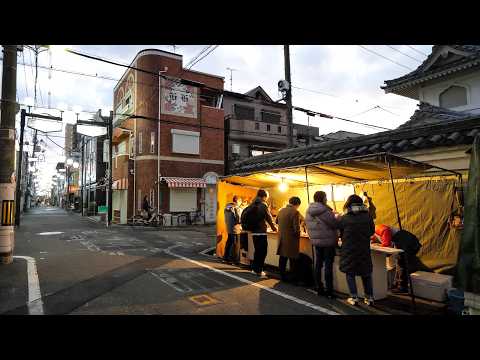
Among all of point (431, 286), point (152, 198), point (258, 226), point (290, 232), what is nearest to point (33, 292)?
point (258, 226)

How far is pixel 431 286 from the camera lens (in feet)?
19.5

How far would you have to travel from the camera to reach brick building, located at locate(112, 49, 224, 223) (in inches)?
918

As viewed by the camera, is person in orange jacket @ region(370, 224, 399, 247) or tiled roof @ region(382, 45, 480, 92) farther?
tiled roof @ region(382, 45, 480, 92)

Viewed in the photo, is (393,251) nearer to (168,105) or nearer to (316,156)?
(316,156)

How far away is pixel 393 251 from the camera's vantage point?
5770mm

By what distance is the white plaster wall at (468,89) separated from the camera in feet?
41.8

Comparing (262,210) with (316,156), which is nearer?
(262,210)

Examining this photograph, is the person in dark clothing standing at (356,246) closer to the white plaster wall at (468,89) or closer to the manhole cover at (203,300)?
the manhole cover at (203,300)

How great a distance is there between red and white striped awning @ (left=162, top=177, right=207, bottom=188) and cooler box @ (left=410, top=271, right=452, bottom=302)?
18859mm

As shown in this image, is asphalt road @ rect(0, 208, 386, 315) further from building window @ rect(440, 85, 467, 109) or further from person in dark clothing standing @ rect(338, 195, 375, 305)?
building window @ rect(440, 85, 467, 109)

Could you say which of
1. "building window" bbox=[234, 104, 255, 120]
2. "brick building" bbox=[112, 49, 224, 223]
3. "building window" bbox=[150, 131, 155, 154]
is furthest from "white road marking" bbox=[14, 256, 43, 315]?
"building window" bbox=[234, 104, 255, 120]

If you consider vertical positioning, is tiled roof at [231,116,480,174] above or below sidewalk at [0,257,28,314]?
above
